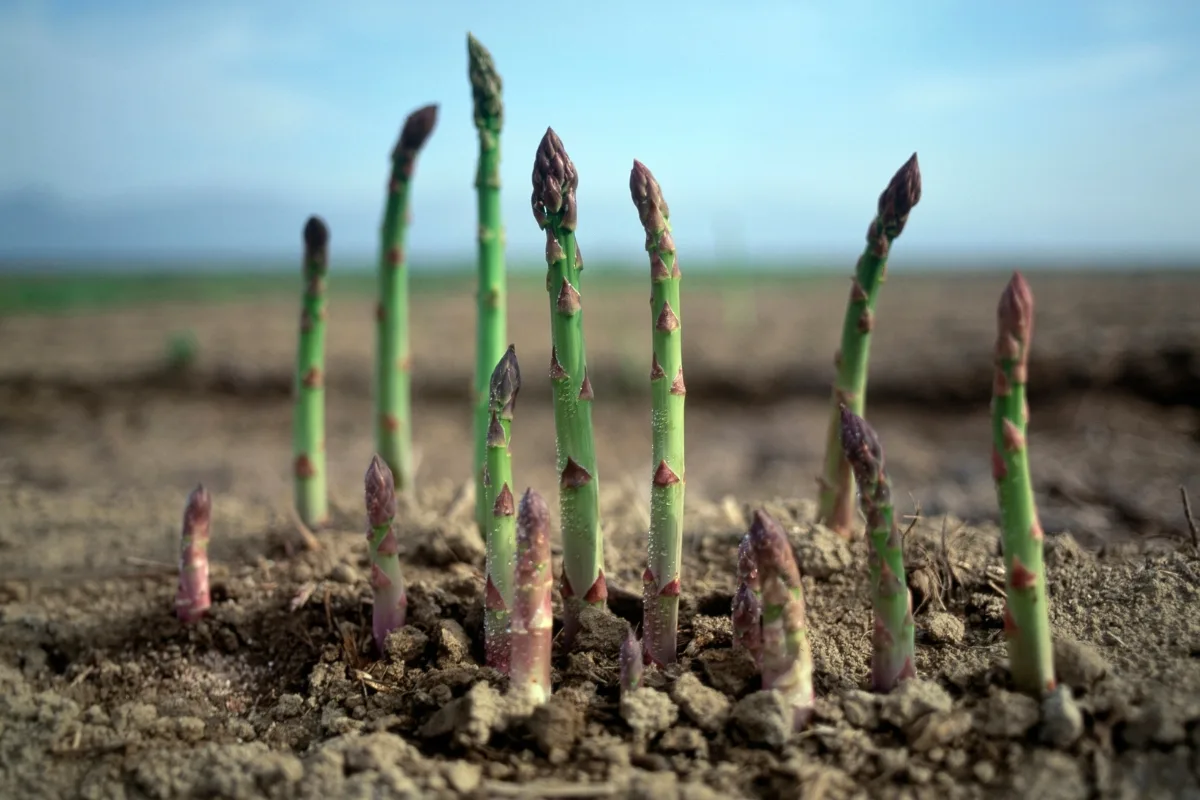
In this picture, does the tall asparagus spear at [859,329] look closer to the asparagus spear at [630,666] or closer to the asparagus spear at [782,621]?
the asparagus spear at [782,621]

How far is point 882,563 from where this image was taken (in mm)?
2074

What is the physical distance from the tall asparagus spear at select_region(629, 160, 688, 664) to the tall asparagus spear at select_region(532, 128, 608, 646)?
0.19m

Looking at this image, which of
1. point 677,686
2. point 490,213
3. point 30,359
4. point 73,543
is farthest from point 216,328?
point 677,686

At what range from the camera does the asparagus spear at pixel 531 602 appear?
2166 millimetres

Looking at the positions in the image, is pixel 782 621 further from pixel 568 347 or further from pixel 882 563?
pixel 568 347

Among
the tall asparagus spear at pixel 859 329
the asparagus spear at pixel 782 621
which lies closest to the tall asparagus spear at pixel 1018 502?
the asparagus spear at pixel 782 621

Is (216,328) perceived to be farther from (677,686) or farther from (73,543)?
(677,686)

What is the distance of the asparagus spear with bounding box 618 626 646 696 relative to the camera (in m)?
2.22

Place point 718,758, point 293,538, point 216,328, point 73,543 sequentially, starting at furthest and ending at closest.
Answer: point 216,328, point 73,543, point 293,538, point 718,758

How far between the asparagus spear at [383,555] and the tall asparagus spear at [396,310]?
1331mm

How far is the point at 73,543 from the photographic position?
411 cm

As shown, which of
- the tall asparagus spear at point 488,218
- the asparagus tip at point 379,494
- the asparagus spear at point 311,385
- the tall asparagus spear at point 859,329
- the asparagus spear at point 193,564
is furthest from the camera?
the asparagus spear at point 311,385

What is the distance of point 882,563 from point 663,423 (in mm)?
636

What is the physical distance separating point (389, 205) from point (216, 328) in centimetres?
1449
